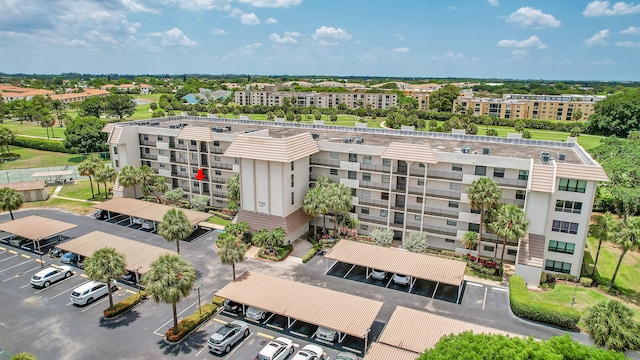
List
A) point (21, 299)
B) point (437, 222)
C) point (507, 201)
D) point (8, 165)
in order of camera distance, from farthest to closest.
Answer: point (8, 165) < point (437, 222) < point (507, 201) < point (21, 299)

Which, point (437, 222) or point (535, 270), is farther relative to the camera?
point (437, 222)

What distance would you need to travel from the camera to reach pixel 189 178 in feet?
235

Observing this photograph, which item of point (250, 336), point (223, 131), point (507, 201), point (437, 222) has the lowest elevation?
point (250, 336)

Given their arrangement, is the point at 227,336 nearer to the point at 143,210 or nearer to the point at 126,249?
the point at 126,249

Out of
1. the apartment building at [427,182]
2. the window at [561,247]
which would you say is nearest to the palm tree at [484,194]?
the apartment building at [427,182]

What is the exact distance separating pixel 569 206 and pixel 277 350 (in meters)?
37.2

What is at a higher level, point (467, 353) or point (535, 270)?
point (467, 353)

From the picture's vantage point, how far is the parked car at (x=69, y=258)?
165 ft

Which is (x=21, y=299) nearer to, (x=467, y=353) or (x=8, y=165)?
(x=467, y=353)

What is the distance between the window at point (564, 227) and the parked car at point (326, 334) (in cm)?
3041

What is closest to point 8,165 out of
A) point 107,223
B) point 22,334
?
point 107,223

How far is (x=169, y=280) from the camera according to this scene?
1325 inches

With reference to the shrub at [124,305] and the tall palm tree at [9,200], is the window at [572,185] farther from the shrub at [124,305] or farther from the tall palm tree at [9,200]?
the tall palm tree at [9,200]

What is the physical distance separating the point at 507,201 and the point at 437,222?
30.0 ft
